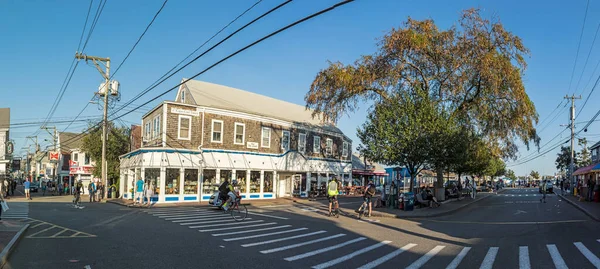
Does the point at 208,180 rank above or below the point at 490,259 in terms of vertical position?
above

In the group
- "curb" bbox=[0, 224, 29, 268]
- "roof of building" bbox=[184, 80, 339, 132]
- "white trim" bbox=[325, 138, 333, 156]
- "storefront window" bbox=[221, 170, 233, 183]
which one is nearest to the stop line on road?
"curb" bbox=[0, 224, 29, 268]

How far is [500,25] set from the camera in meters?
25.0

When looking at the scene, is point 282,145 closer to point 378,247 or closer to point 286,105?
point 286,105

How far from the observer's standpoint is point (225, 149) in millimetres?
29938

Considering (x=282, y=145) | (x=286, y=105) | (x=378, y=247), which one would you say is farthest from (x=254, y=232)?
(x=286, y=105)

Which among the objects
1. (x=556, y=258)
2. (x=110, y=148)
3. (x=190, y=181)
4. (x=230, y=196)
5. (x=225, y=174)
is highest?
(x=110, y=148)

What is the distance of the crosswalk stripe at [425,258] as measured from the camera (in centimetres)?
815

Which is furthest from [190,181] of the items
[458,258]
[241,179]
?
[458,258]

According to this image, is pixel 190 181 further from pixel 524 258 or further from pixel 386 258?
pixel 524 258

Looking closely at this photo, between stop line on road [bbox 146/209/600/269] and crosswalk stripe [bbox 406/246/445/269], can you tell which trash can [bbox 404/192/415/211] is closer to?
stop line on road [bbox 146/209/600/269]

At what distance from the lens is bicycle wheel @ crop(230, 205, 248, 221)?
56.4ft

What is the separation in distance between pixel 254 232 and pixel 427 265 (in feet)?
20.5

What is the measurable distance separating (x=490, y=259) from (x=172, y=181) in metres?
22.6

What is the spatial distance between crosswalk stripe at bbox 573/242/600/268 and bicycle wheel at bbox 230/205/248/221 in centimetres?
1176
